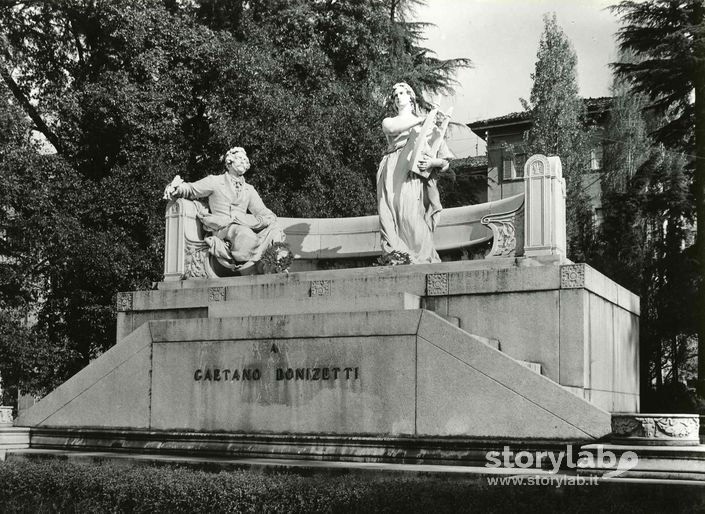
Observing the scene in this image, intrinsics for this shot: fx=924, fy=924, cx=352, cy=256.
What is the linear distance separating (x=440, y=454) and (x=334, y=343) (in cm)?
201

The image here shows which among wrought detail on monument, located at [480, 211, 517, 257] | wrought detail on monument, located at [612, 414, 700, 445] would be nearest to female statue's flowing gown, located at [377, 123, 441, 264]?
wrought detail on monument, located at [480, 211, 517, 257]

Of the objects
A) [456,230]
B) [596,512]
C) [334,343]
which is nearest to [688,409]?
[456,230]

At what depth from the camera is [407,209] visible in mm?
13719

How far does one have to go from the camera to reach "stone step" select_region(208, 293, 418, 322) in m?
12.1

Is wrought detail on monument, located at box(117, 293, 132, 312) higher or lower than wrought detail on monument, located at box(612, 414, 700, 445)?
higher

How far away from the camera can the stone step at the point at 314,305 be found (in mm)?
12062

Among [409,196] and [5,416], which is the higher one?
[409,196]

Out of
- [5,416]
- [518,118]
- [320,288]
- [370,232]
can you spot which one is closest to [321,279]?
[320,288]

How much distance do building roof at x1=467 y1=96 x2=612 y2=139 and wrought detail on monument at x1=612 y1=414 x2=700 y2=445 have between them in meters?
27.8

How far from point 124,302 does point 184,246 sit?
1.39 m

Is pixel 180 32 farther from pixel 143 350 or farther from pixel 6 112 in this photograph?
pixel 143 350

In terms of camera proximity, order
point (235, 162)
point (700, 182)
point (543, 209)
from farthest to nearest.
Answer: point (700, 182) → point (235, 162) → point (543, 209)

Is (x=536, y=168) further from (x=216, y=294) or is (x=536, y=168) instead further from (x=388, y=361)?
(x=216, y=294)

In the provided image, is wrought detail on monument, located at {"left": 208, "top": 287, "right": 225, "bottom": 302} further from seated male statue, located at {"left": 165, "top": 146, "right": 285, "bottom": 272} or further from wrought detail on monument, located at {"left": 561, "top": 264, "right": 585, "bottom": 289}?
wrought detail on monument, located at {"left": 561, "top": 264, "right": 585, "bottom": 289}
